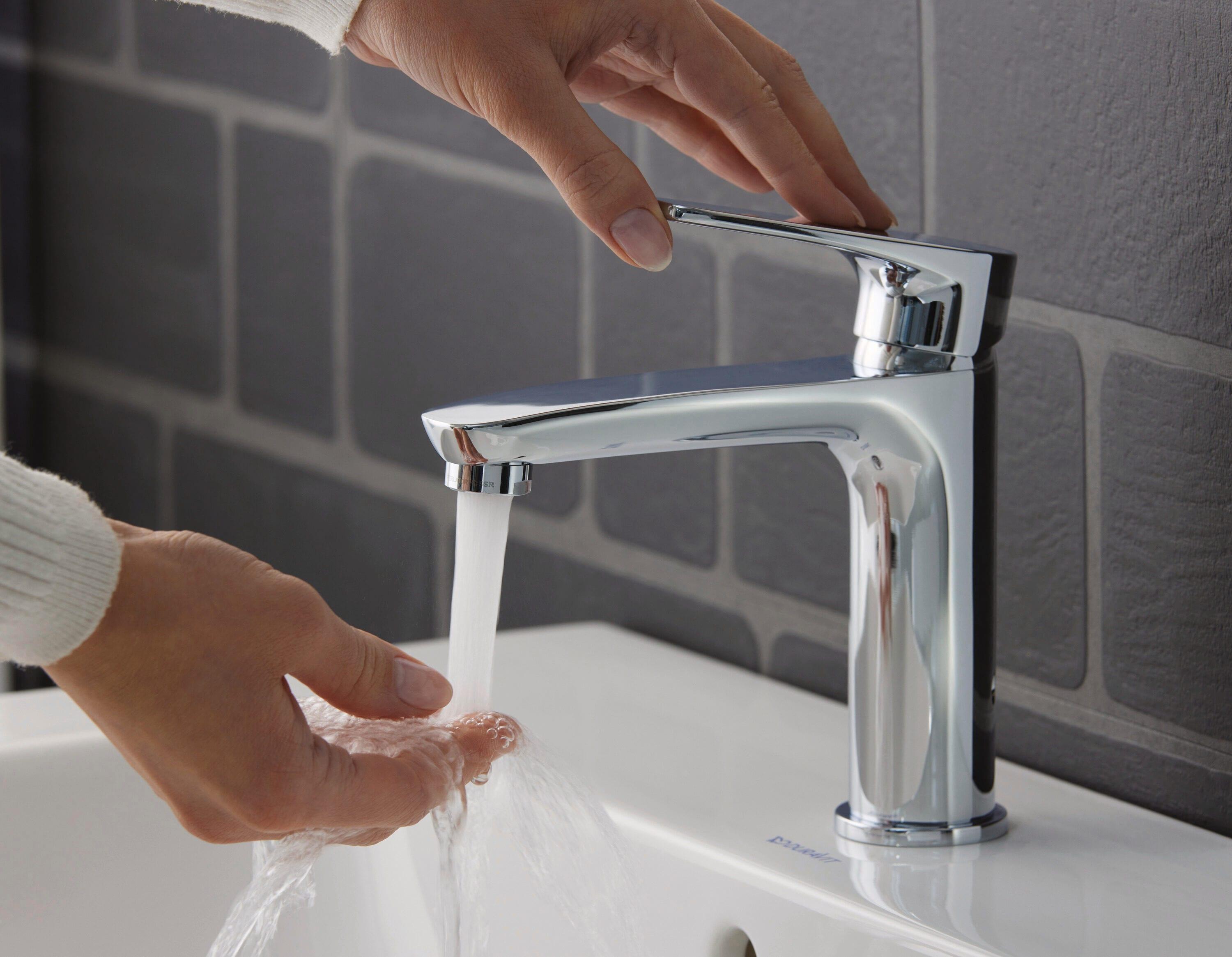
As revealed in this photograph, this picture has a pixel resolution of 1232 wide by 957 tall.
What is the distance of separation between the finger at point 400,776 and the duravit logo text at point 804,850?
4.5 inches

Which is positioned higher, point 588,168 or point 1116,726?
point 588,168

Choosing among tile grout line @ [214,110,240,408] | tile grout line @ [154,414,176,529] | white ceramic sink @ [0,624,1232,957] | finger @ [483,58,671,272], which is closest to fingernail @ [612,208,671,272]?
finger @ [483,58,671,272]

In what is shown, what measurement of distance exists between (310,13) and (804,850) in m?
0.36

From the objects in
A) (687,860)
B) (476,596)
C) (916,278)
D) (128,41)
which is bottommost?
(687,860)

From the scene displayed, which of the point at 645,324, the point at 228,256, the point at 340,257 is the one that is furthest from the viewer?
the point at 228,256

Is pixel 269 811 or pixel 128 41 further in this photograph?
pixel 128 41

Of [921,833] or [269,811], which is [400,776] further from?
[921,833]

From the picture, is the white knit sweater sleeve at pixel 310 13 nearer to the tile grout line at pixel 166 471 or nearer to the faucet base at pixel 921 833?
the faucet base at pixel 921 833

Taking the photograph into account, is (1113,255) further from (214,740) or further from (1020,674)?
(214,740)

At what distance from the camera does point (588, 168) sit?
0.50 metres

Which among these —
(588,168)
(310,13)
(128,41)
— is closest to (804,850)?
(588,168)

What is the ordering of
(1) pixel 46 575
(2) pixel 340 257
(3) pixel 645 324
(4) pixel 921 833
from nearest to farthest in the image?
(1) pixel 46 575 → (4) pixel 921 833 → (3) pixel 645 324 → (2) pixel 340 257

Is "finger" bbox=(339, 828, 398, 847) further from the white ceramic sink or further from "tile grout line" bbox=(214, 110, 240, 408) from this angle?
"tile grout line" bbox=(214, 110, 240, 408)

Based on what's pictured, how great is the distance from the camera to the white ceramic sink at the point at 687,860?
1.69 ft
